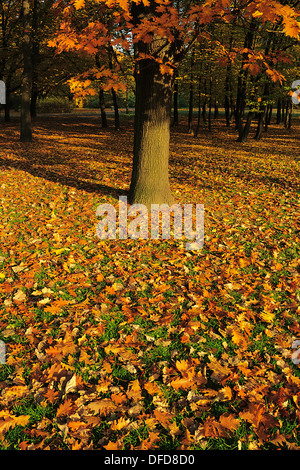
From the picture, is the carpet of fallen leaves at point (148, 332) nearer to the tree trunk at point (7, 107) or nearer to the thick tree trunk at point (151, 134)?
the thick tree trunk at point (151, 134)

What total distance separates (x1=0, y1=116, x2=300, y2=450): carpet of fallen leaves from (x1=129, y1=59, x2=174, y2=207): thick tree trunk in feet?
4.14

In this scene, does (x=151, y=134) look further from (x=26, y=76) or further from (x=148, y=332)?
(x=26, y=76)

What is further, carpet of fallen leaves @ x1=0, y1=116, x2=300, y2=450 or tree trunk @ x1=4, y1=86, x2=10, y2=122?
tree trunk @ x1=4, y1=86, x2=10, y2=122

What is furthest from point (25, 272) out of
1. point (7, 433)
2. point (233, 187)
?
point (233, 187)

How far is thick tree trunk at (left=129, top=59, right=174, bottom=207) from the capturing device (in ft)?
21.2

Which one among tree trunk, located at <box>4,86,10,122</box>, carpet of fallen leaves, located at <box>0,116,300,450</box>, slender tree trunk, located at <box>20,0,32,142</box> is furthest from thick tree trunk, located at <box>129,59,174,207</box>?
tree trunk, located at <box>4,86,10,122</box>

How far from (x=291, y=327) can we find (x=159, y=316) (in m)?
1.53

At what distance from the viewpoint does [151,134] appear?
267 inches

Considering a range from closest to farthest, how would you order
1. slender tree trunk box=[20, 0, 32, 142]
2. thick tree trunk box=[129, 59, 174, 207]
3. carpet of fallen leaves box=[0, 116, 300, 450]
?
carpet of fallen leaves box=[0, 116, 300, 450] → thick tree trunk box=[129, 59, 174, 207] → slender tree trunk box=[20, 0, 32, 142]

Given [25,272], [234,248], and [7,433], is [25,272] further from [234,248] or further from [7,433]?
[234,248]

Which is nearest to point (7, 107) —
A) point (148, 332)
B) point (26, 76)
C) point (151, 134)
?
point (26, 76)

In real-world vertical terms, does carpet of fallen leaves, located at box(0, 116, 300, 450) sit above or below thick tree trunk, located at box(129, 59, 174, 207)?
below

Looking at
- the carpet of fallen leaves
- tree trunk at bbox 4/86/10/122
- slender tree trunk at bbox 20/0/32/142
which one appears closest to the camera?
the carpet of fallen leaves

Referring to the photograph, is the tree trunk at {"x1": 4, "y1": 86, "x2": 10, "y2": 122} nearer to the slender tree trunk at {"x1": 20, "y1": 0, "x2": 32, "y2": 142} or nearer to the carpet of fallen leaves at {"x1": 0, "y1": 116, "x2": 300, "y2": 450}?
the slender tree trunk at {"x1": 20, "y1": 0, "x2": 32, "y2": 142}
